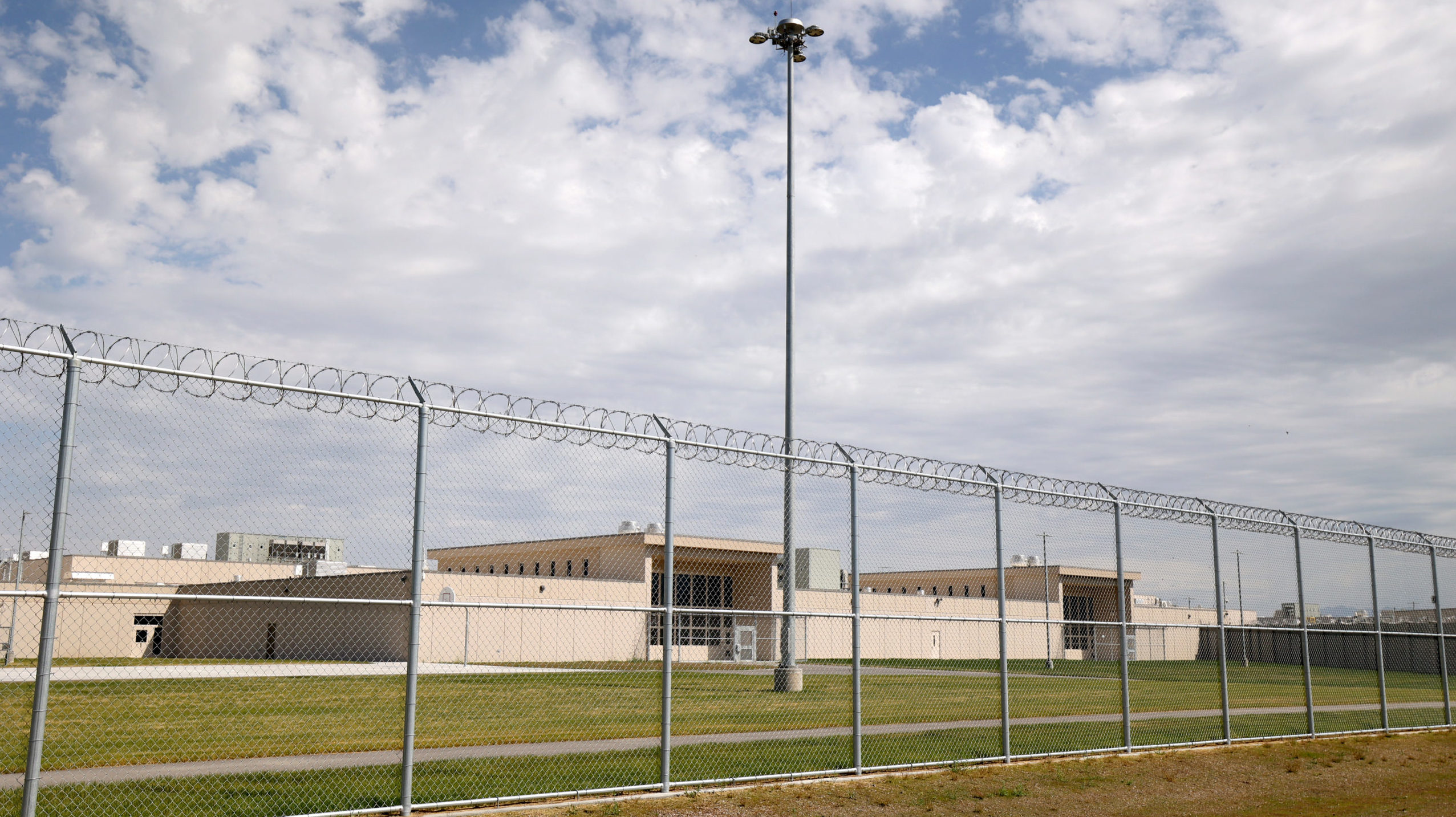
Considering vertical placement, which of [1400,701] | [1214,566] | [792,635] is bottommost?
[1400,701]

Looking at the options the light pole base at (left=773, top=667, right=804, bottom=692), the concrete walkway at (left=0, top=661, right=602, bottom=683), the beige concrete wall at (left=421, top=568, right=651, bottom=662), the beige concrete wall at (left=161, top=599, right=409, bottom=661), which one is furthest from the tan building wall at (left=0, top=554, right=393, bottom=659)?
the light pole base at (left=773, top=667, right=804, bottom=692)

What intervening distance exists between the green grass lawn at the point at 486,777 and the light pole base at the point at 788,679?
6535 millimetres

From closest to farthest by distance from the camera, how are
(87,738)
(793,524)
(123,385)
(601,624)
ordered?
(123,385) < (793,524) < (87,738) < (601,624)

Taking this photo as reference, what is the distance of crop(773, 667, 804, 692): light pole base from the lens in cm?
2302

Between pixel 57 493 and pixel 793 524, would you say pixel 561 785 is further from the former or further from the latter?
pixel 57 493

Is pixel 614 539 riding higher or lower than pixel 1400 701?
higher

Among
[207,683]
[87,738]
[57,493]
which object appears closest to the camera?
[57,493]

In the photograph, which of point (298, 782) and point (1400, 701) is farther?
point (1400, 701)

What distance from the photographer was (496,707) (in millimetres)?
21016

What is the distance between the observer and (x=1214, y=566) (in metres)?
17.2

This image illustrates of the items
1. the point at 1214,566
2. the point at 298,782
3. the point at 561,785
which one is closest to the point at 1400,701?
the point at 1214,566

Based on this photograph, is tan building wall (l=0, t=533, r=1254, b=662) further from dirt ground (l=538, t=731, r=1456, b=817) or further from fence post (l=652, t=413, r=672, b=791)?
fence post (l=652, t=413, r=672, b=791)

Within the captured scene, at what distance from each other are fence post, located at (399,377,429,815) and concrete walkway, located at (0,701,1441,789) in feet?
12.3

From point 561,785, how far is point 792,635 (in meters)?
9.92
